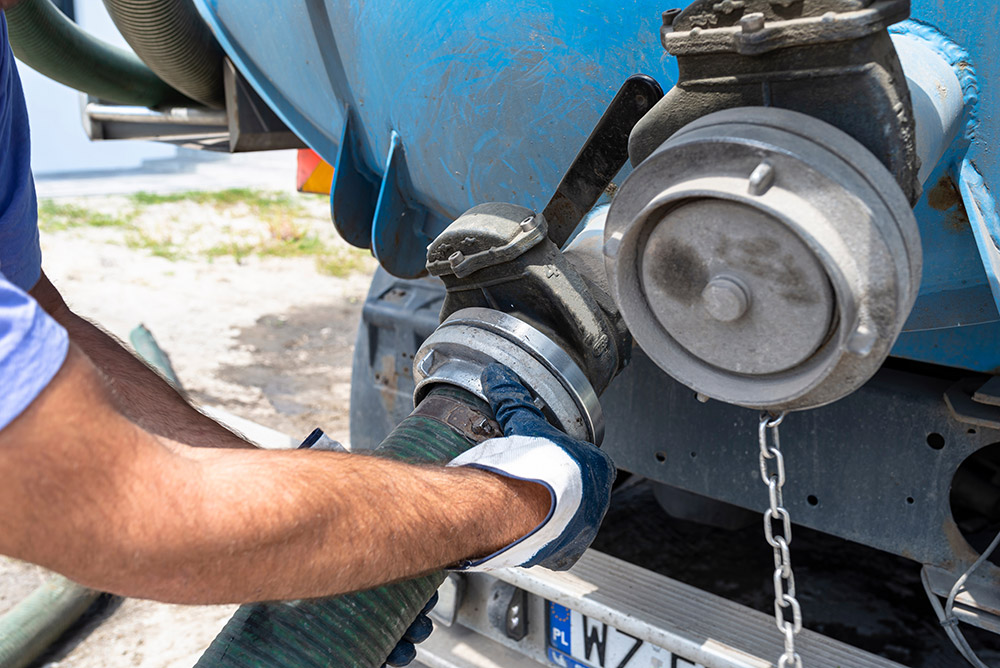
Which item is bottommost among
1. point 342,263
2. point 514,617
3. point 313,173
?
point 342,263

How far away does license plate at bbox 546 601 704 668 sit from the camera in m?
1.46

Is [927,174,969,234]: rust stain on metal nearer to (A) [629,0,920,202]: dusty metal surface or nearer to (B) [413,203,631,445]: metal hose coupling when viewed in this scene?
(A) [629,0,920,202]: dusty metal surface

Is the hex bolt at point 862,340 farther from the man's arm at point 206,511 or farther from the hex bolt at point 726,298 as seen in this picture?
the man's arm at point 206,511

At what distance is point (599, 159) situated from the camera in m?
1.23

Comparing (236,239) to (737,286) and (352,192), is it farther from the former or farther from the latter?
(737,286)

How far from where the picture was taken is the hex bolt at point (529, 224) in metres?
1.17

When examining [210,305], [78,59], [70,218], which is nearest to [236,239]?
[70,218]

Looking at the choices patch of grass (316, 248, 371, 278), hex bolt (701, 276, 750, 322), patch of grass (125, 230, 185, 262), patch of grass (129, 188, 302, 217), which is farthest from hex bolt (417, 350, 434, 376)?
patch of grass (129, 188, 302, 217)

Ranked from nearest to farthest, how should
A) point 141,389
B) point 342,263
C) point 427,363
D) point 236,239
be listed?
point 427,363 → point 141,389 → point 342,263 → point 236,239

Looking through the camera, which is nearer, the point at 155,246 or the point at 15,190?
the point at 15,190

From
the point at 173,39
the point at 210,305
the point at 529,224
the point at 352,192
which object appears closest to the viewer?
the point at 529,224

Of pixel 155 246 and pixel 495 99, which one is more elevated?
pixel 495 99

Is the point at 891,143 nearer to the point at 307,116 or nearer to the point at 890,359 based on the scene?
the point at 890,359

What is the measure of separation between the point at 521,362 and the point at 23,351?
0.63 meters
